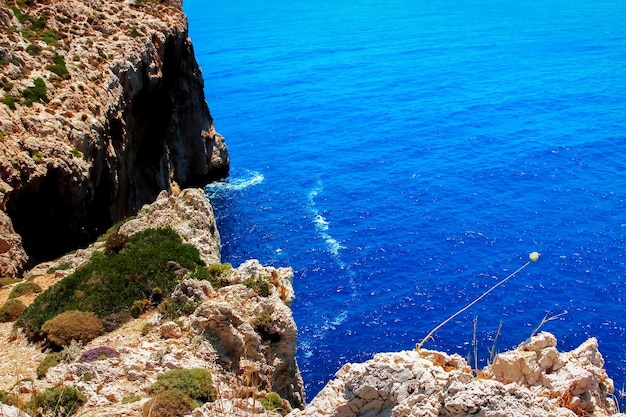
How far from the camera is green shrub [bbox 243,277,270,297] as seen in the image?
3806 cm

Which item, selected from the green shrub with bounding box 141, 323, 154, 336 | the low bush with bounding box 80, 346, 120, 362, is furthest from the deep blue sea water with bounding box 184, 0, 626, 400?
the low bush with bounding box 80, 346, 120, 362

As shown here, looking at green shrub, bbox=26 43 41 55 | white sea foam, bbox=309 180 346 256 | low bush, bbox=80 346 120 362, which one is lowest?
white sea foam, bbox=309 180 346 256

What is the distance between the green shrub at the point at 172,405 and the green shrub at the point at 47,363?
7183mm

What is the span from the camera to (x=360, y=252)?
8162 centimetres

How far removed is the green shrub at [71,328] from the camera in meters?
34.8

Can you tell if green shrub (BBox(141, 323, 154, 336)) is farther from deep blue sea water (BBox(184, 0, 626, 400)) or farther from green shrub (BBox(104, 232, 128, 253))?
deep blue sea water (BBox(184, 0, 626, 400))

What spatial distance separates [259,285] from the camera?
125 ft

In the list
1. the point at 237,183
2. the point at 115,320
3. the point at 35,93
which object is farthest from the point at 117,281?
the point at 237,183

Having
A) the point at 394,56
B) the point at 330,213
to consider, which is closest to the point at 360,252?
the point at 330,213

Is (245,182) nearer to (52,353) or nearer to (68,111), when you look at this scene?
(68,111)

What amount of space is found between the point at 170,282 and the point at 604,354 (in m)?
41.3

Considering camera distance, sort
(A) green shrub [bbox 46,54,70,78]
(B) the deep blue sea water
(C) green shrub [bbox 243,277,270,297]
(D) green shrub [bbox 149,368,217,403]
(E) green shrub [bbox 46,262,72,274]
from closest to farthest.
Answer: (D) green shrub [bbox 149,368,217,403] < (C) green shrub [bbox 243,277,270,297] < (E) green shrub [bbox 46,262,72,274] < (A) green shrub [bbox 46,54,70,78] < (B) the deep blue sea water

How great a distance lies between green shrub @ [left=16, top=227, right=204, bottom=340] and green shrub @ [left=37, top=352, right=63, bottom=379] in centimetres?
293

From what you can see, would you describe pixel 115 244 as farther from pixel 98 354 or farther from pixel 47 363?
pixel 98 354
